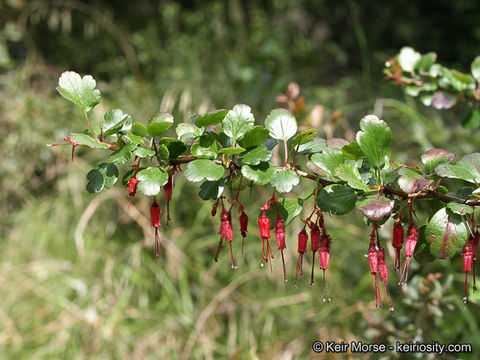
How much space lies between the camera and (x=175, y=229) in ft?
5.67

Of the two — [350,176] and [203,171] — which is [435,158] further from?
[203,171]

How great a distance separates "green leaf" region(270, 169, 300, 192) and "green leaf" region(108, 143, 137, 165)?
148 millimetres

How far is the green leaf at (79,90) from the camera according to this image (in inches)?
18.1

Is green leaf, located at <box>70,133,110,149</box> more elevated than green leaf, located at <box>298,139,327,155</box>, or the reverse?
green leaf, located at <box>70,133,110,149</box>

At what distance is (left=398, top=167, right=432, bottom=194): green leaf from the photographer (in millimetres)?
425

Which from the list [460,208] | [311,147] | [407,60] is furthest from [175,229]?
[460,208]

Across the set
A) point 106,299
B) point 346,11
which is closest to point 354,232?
point 106,299

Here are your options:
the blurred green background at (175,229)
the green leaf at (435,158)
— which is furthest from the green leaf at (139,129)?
the blurred green background at (175,229)

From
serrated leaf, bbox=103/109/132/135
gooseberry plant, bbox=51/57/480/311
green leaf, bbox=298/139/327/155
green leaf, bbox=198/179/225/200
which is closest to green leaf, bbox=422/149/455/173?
gooseberry plant, bbox=51/57/480/311

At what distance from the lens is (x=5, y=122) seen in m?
2.21

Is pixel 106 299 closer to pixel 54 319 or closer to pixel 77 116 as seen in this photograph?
pixel 54 319

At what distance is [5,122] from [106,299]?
121 centimetres

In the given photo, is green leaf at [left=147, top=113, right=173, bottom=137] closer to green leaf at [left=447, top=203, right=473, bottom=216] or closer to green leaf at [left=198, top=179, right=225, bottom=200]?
green leaf at [left=198, top=179, right=225, bottom=200]

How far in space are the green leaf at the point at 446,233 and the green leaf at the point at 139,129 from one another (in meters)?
0.32
